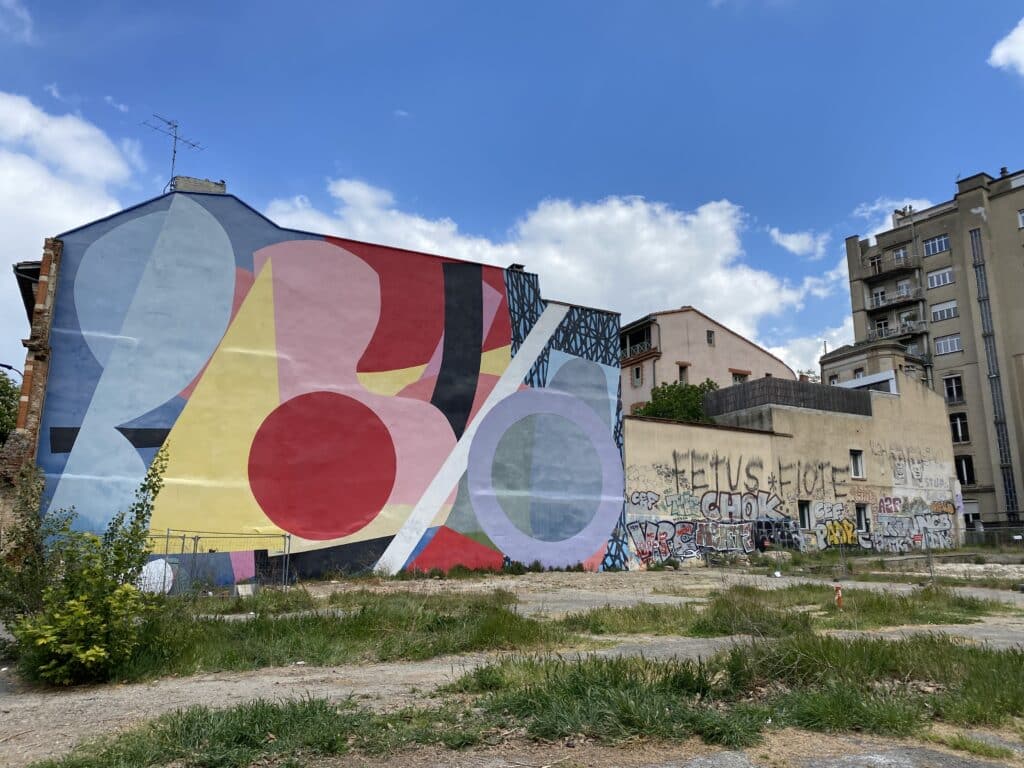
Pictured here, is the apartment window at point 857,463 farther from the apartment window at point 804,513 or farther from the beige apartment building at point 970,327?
the beige apartment building at point 970,327

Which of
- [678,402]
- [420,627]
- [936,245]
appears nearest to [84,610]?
[420,627]

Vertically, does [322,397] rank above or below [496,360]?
below

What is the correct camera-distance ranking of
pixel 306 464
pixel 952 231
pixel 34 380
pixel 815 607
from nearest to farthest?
pixel 815 607 < pixel 34 380 < pixel 306 464 < pixel 952 231

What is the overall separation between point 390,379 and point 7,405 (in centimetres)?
2265

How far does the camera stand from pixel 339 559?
2130cm

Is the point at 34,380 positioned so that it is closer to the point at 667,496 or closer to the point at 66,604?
the point at 66,604

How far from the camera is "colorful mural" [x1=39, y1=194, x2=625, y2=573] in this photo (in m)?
19.7

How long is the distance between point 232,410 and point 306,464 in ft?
8.55

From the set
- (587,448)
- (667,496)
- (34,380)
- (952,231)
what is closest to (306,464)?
(34,380)

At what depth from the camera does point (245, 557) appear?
20.1 metres

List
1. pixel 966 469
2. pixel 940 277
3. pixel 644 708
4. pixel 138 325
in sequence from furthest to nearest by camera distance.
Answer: pixel 940 277 < pixel 966 469 < pixel 138 325 < pixel 644 708

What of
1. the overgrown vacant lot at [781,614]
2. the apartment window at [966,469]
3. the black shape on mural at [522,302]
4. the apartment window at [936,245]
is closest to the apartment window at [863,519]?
the black shape on mural at [522,302]

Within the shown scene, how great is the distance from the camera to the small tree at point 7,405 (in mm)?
32688

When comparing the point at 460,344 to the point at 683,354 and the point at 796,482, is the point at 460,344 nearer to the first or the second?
the point at 796,482
